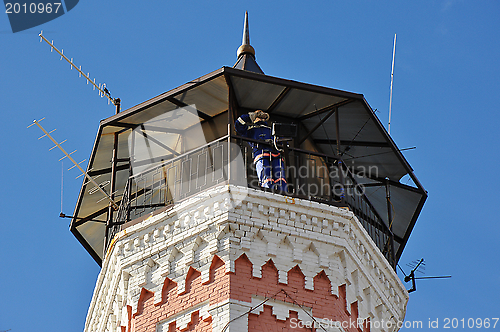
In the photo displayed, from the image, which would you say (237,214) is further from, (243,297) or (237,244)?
(243,297)

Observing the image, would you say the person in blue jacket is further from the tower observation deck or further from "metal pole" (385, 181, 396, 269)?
"metal pole" (385, 181, 396, 269)

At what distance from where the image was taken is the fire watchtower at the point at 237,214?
47.4ft

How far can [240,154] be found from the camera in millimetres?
15453

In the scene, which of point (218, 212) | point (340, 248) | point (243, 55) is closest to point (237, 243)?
point (218, 212)

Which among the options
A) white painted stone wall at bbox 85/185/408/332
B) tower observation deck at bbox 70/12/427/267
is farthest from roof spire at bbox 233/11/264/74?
white painted stone wall at bbox 85/185/408/332

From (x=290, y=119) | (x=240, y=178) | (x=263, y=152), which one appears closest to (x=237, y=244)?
(x=240, y=178)

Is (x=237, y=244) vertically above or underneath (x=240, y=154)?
underneath

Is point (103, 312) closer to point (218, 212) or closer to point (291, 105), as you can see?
point (218, 212)

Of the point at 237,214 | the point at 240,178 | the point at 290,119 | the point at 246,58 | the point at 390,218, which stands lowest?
the point at 237,214

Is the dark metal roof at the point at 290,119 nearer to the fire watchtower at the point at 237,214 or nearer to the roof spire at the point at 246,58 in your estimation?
the fire watchtower at the point at 237,214

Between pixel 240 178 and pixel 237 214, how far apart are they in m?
0.81

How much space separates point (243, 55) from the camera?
19344mm

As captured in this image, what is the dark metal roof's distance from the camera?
16.2 metres

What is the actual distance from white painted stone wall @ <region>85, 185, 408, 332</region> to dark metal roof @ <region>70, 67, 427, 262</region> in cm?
215
